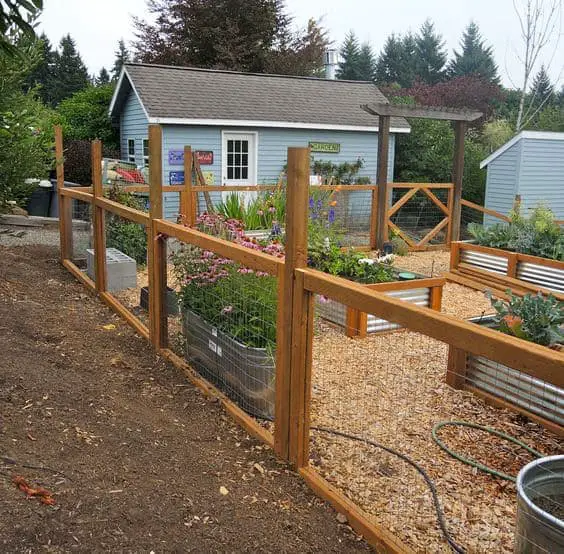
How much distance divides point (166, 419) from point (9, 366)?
1168mm

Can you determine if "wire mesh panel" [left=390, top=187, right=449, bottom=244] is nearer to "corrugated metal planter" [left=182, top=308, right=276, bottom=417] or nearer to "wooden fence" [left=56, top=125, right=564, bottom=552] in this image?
→ "corrugated metal planter" [left=182, top=308, right=276, bottom=417]

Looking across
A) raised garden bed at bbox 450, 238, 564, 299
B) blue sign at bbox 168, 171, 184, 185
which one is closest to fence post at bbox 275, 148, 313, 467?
raised garden bed at bbox 450, 238, 564, 299

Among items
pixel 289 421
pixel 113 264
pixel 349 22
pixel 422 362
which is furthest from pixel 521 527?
pixel 349 22

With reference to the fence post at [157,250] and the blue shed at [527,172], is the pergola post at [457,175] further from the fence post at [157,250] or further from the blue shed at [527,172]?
the fence post at [157,250]

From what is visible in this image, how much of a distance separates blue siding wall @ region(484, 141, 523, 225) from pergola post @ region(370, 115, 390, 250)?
4957 mm

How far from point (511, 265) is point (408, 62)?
57465 millimetres

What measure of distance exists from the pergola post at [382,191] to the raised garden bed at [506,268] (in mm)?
2540

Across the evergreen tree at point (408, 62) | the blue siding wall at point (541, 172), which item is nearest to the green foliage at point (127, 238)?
the blue siding wall at point (541, 172)

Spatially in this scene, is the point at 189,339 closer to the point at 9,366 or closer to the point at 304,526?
the point at 9,366

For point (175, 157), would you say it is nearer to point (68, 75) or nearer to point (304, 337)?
point (304, 337)

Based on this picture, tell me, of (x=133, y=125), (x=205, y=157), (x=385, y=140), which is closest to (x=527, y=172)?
(x=385, y=140)

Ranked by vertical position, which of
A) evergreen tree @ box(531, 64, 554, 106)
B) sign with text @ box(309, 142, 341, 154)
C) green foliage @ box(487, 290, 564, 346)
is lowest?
green foliage @ box(487, 290, 564, 346)

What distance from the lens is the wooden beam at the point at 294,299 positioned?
322 centimetres

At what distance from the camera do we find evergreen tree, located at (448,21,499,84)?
6272cm
